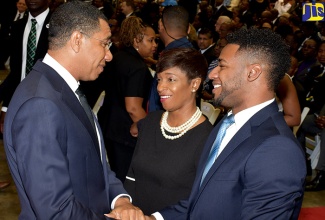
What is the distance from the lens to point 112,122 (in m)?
4.27

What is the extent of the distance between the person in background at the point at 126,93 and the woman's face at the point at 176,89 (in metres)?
1.19

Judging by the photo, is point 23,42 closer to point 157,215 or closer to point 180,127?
point 180,127

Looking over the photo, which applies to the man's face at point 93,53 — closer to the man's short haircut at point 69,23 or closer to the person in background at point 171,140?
the man's short haircut at point 69,23

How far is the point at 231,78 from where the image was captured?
2.07 m

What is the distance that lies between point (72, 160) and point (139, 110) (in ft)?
7.02

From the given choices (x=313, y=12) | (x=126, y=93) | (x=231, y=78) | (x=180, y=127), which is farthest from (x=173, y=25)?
(x=313, y=12)

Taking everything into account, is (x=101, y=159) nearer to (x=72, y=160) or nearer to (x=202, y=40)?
(x=72, y=160)

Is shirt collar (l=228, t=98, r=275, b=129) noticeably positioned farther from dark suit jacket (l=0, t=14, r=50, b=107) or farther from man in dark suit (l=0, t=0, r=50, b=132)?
dark suit jacket (l=0, t=14, r=50, b=107)

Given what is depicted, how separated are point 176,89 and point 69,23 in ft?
2.91

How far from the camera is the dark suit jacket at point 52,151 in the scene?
6.06 ft

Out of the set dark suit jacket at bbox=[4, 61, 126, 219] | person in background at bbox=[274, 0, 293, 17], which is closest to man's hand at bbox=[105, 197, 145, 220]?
dark suit jacket at bbox=[4, 61, 126, 219]

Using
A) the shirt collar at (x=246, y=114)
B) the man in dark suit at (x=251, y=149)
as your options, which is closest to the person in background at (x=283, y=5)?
the man in dark suit at (x=251, y=149)

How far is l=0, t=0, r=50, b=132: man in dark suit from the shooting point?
4.14 m

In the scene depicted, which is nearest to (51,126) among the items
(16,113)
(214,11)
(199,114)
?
(16,113)
